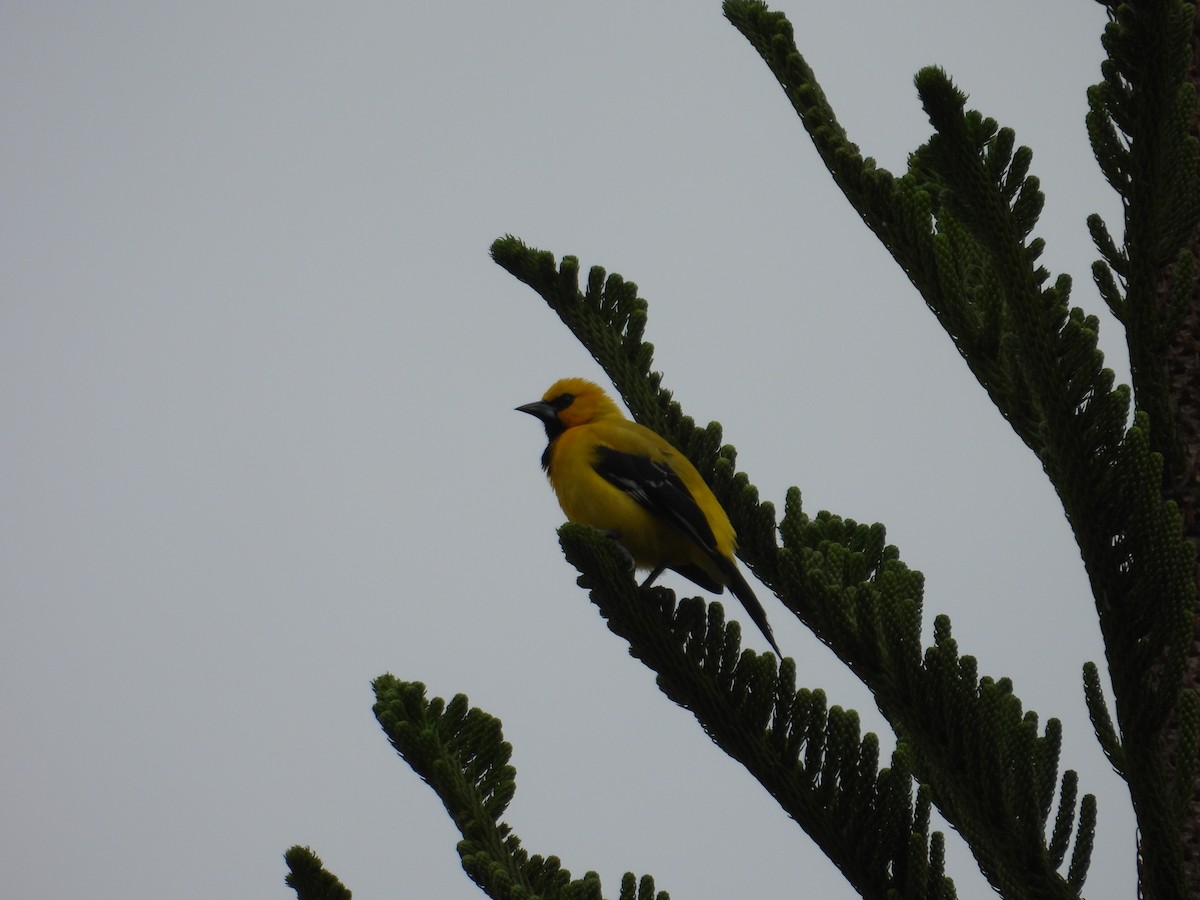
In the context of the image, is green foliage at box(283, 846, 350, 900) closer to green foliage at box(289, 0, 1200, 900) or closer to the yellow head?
green foliage at box(289, 0, 1200, 900)

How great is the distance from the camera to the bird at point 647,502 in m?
4.73

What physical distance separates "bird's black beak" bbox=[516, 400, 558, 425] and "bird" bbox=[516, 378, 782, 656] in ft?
2.46

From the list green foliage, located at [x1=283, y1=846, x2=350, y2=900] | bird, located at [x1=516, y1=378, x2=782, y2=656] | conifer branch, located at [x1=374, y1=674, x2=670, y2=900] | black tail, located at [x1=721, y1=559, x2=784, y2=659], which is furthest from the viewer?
bird, located at [x1=516, y1=378, x2=782, y2=656]

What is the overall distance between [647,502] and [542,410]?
1.73 meters

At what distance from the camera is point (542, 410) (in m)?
6.54

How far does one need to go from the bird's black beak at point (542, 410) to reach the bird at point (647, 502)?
0.75 metres

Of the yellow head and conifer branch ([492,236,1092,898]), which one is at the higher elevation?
the yellow head

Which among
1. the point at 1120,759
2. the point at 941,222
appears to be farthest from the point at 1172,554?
the point at 941,222

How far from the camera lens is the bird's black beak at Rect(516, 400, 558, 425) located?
6.51 meters

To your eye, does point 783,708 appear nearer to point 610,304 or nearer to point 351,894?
point 351,894

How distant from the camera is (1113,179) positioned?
9.23 feet

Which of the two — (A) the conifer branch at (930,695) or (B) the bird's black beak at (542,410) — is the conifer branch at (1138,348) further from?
(B) the bird's black beak at (542,410)

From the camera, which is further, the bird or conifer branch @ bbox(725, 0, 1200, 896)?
the bird

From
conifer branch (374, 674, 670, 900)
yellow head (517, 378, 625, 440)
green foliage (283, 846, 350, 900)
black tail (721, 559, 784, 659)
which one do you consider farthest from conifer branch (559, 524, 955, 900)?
yellow head (517, 378, 625, 440)
